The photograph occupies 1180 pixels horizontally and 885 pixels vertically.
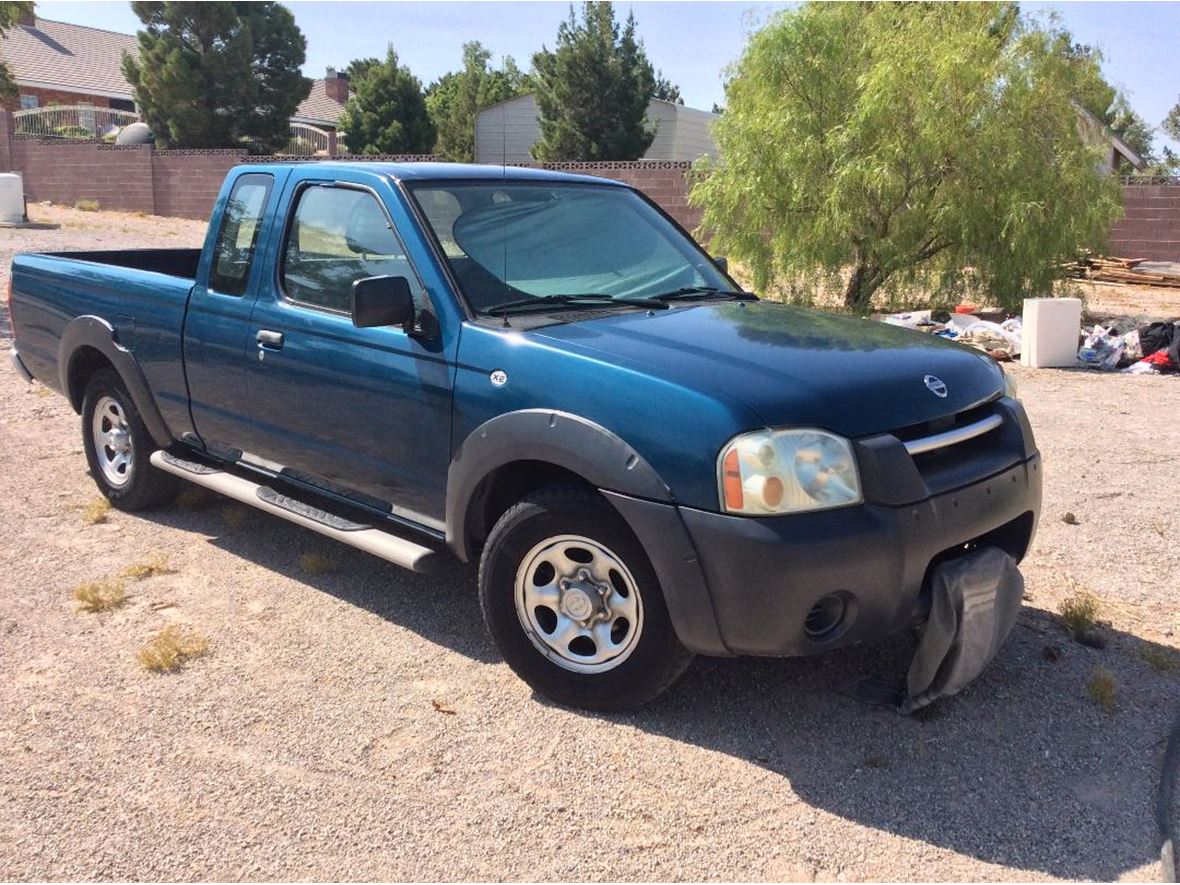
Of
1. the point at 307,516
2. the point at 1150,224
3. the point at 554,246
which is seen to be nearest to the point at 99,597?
the point at 307,516

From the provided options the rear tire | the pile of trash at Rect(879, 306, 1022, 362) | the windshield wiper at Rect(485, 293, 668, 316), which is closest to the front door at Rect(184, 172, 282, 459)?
the rear tire

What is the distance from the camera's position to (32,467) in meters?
6.94

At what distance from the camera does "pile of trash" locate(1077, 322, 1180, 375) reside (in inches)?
450

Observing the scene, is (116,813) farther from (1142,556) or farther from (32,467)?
(1142,556)

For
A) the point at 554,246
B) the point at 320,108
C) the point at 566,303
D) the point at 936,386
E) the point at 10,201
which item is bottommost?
the point at 936,386

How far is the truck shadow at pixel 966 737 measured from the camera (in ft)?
10.7

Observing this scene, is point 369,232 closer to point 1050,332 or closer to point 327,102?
point 1050,332

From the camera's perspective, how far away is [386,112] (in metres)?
42.9

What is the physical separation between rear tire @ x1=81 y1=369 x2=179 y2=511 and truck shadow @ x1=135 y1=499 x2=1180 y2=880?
5.65ft

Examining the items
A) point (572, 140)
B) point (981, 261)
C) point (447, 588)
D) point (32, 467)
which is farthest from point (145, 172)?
point (447, 588)

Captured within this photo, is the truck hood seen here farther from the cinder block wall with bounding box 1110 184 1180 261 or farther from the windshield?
the cinder block wall with bounding box 1110 184 1180 261

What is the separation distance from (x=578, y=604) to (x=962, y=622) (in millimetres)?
1247

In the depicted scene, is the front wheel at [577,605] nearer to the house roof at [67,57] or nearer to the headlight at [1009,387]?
the headlight at [1009,387]

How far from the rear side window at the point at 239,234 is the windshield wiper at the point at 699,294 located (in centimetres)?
188
